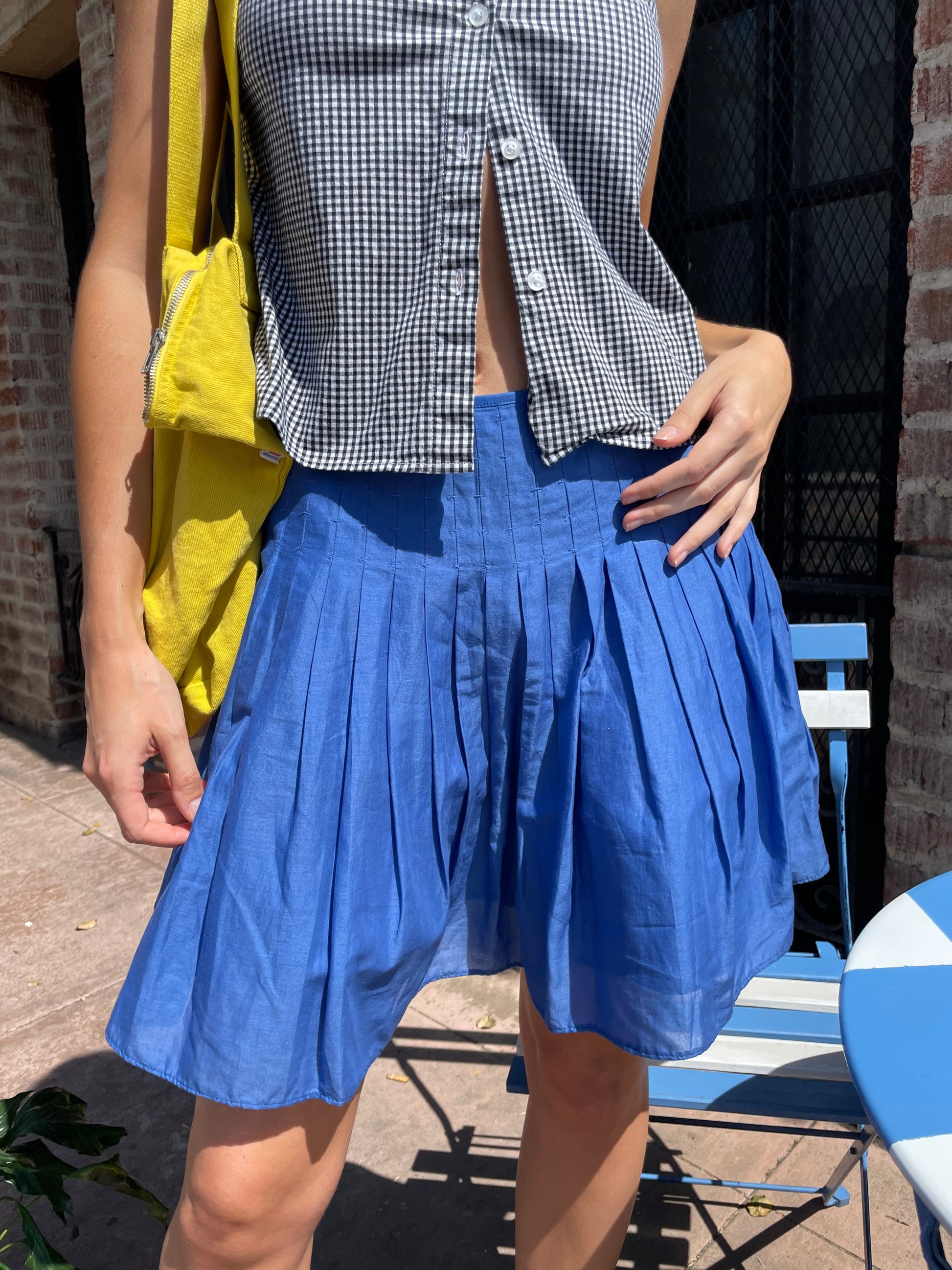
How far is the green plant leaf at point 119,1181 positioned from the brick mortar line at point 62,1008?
105cm

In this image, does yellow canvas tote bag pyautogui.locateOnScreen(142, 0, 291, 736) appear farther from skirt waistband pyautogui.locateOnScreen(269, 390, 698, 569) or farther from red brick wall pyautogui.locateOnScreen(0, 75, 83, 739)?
red brick wall pyautogui.locateOnScreen(0, 75, 83, 739)

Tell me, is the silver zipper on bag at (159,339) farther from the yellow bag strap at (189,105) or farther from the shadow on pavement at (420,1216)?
the shadow on pavement at (420,1216)

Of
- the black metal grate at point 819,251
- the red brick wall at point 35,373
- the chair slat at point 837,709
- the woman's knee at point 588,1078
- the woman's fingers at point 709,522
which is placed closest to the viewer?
the woman's fingers at point 709,522

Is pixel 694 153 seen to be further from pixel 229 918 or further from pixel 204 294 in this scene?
pixel 229 918

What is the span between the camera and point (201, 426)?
0.91 m

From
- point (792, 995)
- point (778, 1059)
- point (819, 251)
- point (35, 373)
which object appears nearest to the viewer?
point (778, 1059)

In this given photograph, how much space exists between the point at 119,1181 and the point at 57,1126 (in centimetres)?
15

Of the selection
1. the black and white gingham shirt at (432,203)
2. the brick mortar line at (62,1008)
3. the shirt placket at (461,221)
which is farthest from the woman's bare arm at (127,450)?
the brick mortar line at (62,1008)

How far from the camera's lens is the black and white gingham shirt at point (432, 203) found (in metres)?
0.91

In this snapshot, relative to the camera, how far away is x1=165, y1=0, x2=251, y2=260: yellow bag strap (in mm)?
924

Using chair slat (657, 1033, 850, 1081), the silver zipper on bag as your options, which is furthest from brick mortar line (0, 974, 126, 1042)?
the silver zipper on bag

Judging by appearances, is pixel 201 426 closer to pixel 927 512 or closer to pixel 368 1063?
pixel 368 1063

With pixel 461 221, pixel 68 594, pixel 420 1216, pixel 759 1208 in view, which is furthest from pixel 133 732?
pixel 68 594

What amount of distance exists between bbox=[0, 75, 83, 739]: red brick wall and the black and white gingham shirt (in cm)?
433
